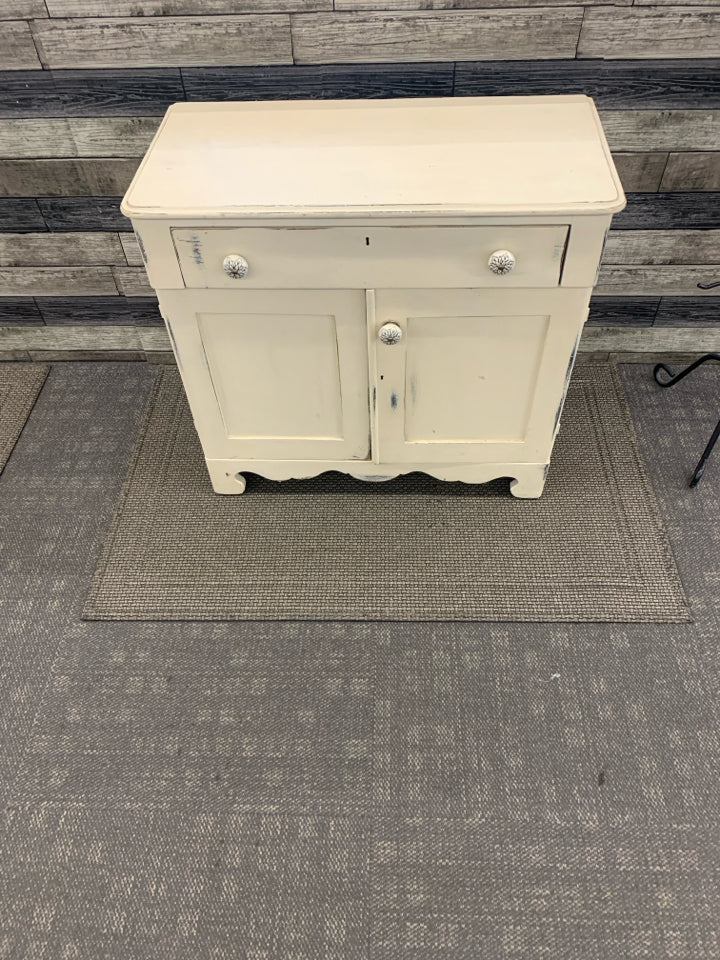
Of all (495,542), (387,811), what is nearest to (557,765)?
(387,811)

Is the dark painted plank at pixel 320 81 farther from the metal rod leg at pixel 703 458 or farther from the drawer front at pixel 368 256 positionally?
the metal rod leg at pixel 703 458

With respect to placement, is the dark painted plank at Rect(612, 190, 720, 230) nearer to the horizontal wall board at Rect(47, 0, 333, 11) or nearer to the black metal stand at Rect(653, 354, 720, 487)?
the black metal stand at Rect(653, 354, 720, 487)

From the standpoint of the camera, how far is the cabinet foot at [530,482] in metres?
1.65

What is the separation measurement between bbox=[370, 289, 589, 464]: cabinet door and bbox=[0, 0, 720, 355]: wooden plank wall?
556 mm

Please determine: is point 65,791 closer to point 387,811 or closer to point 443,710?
point 387,811

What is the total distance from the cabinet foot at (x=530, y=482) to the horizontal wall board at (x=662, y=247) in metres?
0.57

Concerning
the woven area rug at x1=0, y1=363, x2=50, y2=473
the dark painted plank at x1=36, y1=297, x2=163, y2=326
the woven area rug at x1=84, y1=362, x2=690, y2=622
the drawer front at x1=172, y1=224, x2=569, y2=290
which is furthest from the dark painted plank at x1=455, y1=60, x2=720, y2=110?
Answer: the woven area rug at x1=0, y1=363, x2=50, y2=473

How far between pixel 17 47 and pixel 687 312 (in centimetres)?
173

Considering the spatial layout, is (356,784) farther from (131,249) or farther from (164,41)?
(164,41)

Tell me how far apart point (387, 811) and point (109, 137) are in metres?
1.57

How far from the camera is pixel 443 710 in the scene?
1395 millimetres

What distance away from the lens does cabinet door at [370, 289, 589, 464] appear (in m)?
1.33

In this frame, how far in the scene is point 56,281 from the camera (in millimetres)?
1942

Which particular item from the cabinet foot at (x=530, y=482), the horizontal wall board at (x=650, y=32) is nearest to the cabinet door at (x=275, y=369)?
the cabinet foot at (x=530, y=482)
